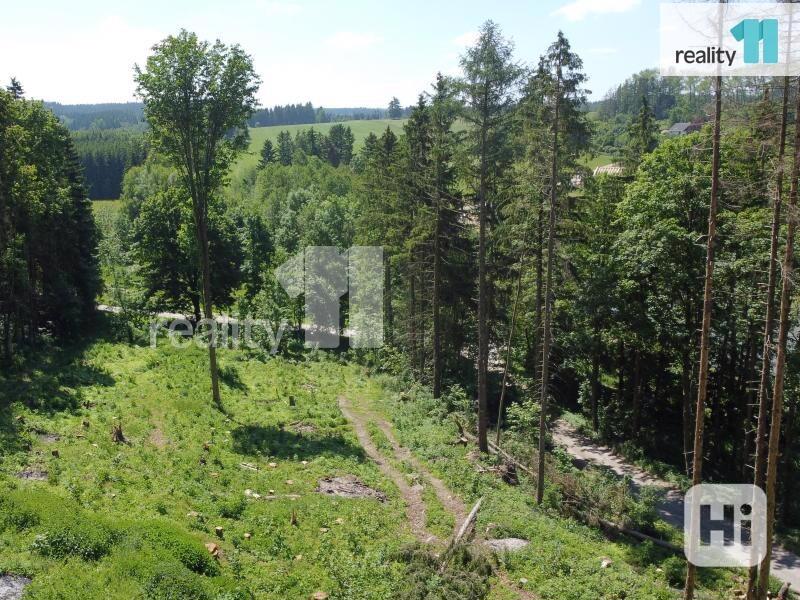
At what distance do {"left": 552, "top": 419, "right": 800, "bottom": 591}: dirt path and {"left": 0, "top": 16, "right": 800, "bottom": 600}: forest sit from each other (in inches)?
14.4

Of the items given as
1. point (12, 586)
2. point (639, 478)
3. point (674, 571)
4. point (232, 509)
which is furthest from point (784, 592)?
point (12, 586)

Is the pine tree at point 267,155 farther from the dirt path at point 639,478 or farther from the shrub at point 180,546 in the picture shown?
the shrub at point 180,546

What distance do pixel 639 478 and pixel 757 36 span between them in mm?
20432

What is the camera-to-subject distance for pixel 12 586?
33.7 feet

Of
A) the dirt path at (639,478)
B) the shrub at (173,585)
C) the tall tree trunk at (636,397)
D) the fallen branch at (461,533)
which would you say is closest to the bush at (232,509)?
the shrub at (173,585)

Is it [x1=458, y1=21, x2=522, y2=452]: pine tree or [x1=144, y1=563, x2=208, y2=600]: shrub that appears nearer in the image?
[x1=144, y1=563, x2=208, y2=600]: shrub

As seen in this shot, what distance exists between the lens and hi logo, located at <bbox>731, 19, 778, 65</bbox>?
1173cm

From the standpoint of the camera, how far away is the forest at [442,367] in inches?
548

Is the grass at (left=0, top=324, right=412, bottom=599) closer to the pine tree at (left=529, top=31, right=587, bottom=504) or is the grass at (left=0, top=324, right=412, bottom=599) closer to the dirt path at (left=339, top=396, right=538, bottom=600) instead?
the dirt path at (left=339, top=396, right=538, bottom=600)

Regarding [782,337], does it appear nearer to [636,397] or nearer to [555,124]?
[555,124]

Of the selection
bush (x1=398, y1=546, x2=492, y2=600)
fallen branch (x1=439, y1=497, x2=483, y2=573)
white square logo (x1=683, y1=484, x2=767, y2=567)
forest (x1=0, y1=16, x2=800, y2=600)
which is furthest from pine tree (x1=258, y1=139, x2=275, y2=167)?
bush (x1=398, y1=546, x2=492, y2=600)

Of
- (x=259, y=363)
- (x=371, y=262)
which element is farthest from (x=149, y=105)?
(x=371, y=262)

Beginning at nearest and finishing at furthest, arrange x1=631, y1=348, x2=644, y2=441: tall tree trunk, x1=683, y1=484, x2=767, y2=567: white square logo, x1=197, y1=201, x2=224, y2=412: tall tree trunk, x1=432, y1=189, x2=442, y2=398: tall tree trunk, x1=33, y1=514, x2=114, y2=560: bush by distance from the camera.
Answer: x1=33, y1=514, x2=114, y2=560: bush < x1=683, y1=484, x2=767, y2=567: white square logo < x1=197, y1=201, x2=224, y2=412: tall tree trunk < x1=631, y1=348, x2=644, y2=441: tall tree trunk < x1=432, y1=189, x2=442, y2=398: tall tree trunk

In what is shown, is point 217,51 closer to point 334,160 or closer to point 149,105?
point 149,105
